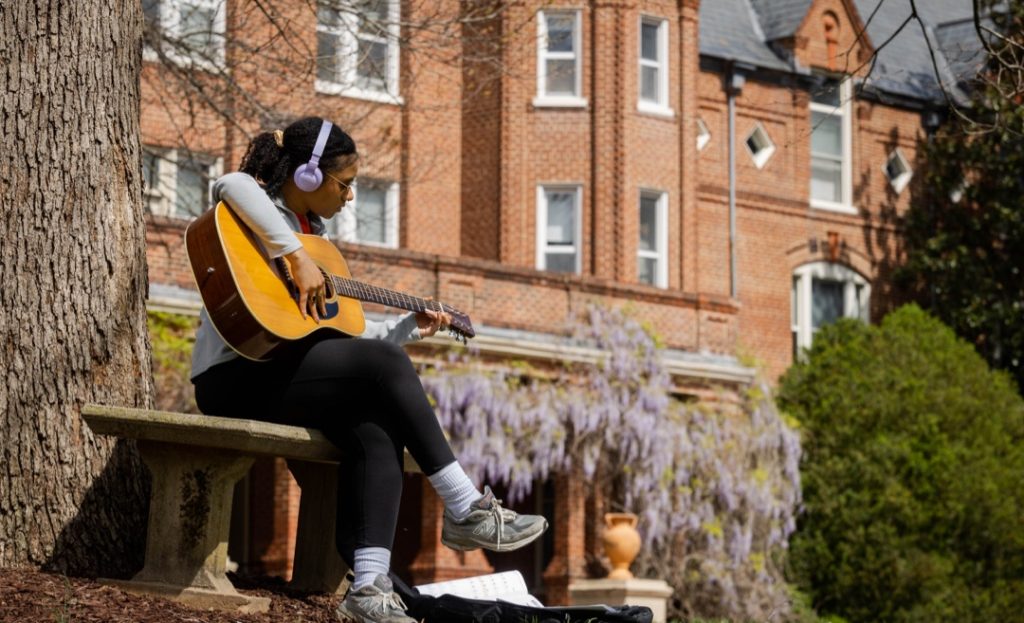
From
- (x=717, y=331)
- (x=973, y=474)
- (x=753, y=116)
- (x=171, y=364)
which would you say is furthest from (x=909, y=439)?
(x=171, y=364)

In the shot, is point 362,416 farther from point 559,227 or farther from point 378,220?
point 559,227

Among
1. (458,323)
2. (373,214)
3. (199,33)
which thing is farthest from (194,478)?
(373,214)

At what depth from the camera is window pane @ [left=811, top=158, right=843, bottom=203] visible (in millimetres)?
33875

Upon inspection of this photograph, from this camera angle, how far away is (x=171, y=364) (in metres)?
22.5

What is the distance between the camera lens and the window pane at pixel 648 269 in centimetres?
3003

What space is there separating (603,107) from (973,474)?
8102mm

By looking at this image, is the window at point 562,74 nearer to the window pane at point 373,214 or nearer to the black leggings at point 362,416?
the window pane at point 373,214

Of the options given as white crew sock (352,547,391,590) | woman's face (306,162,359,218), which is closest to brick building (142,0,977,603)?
woman's face (306,162,359,218)

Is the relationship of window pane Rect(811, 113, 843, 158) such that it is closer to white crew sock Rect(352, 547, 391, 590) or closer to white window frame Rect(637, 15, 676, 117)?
white window frame Rect(637, 15, 676, 117)

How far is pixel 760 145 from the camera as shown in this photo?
108 feet

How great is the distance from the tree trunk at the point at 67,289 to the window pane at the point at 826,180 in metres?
27.3

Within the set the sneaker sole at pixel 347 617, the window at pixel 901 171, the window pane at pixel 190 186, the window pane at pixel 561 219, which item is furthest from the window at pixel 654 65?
the sneaker sole at pixel 347 617

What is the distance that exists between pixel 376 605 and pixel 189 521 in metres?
0.80

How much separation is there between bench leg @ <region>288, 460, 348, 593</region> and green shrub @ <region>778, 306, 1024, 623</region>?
20.2 meters
